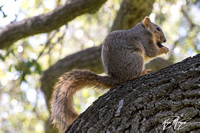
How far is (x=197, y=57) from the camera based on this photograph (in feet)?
7.43

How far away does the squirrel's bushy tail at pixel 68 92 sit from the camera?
289 cm

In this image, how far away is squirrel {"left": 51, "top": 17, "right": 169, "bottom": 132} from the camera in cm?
295

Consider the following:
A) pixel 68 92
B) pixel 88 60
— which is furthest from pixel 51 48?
pixel 68 92

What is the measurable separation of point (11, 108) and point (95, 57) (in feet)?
9.10

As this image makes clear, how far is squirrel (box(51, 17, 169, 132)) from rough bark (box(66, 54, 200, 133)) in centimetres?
58

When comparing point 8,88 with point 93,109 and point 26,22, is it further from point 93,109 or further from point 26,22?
point 93,109

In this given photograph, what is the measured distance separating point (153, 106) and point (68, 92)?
123cm

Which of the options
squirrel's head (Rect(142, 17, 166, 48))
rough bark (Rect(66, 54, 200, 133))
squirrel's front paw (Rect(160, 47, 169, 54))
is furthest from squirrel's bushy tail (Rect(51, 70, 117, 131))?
squirrel's head (Rect(142, 17, 166, 48))

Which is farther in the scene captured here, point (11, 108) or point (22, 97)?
point (11, 108)

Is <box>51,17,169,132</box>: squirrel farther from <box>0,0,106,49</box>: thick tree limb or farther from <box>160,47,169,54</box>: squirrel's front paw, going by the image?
<box>0,0,106,49</box>: thick tree limb

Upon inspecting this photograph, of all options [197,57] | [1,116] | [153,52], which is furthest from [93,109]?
[1,116]

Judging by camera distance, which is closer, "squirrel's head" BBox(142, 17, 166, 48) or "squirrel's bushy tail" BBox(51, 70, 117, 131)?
"squirrel's bushy tail" BBox(51, 70, 117, 131)

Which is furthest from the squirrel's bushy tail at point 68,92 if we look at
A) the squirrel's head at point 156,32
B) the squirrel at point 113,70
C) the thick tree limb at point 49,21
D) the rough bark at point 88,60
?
the rough bark at point 88,60

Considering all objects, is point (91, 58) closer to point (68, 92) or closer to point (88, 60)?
point (88, 60)
